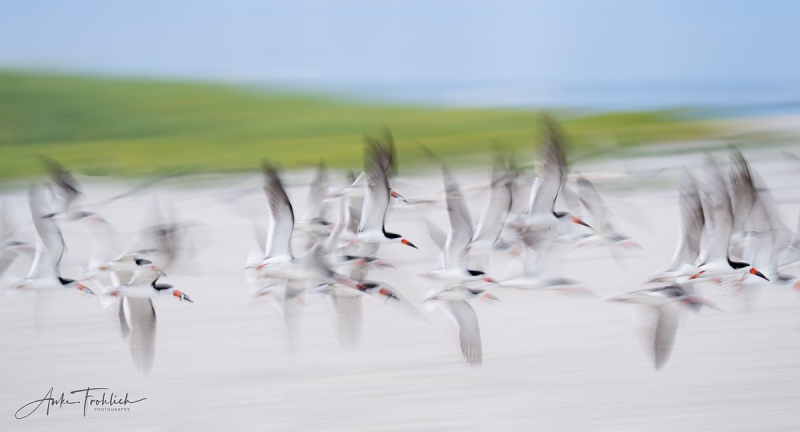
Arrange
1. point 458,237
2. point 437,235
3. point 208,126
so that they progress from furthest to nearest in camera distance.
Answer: point 208,126
point 437,235
point 458,237

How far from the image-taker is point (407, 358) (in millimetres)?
2980

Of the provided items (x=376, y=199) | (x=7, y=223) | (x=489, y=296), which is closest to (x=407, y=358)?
(x=489, y=296)

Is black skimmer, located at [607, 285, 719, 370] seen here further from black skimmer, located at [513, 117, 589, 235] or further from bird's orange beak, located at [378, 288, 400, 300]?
bird's orange beak, located at [378, 288, 400, 300]

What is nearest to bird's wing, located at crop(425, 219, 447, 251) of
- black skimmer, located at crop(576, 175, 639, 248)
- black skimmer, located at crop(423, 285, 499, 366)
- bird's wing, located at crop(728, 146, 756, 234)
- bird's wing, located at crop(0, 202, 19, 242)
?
black skimmer, located at crop(423, 285, 499, 366)

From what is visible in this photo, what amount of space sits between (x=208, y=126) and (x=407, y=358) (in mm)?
→ 1267

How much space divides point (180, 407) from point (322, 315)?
0.55 metres

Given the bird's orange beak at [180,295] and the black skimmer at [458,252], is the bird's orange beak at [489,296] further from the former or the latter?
the bird's orange beak at [180,295]

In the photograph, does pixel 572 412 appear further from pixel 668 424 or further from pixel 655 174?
pixel 655 174

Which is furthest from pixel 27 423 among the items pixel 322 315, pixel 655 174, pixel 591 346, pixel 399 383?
pixel 655 174

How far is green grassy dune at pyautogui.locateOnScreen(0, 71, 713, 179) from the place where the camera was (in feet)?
11.3

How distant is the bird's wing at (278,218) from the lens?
279 centimetres

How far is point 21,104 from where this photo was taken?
11.6ft

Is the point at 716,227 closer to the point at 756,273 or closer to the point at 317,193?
the point at 756,273

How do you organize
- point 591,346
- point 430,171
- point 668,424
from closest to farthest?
point 668,424
point 591,346
point 430,171
